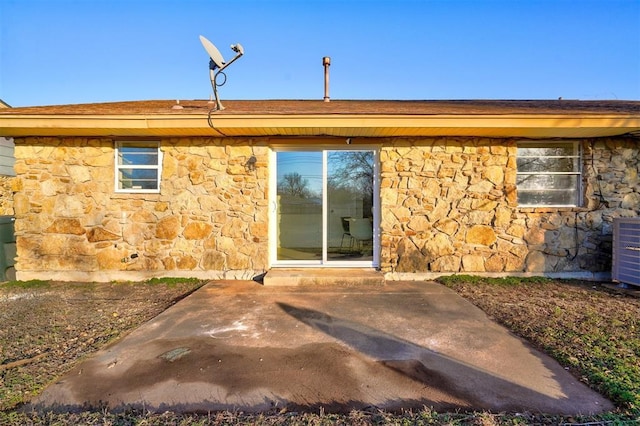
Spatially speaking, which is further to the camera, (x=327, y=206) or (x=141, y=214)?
(x=327, y=206)

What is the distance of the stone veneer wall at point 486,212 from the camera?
5766 mm

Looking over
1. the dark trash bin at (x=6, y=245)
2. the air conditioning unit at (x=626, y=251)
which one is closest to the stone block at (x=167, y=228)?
the dark trash bin at (x=6, y=245)

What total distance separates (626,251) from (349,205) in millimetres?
4599

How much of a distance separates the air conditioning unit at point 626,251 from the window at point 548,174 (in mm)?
793

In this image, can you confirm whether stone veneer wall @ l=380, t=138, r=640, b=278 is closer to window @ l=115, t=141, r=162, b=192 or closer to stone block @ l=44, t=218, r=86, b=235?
window @ l=115, t=141, r=162, b=192

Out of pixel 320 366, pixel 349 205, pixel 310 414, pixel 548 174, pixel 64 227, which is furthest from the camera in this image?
pixel 349 205

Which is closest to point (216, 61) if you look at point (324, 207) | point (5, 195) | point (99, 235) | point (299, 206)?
point (299, 206)

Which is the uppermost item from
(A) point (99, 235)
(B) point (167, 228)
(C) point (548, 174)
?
(C) point (548, 174)

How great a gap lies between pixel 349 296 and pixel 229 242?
2.44 metres

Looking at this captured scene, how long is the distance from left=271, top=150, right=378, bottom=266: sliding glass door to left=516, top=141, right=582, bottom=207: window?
9.00 feet

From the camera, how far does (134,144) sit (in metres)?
5.86

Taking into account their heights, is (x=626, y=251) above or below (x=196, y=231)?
below

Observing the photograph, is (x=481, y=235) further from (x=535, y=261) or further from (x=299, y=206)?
(x=299, y=206)

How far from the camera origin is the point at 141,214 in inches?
229
